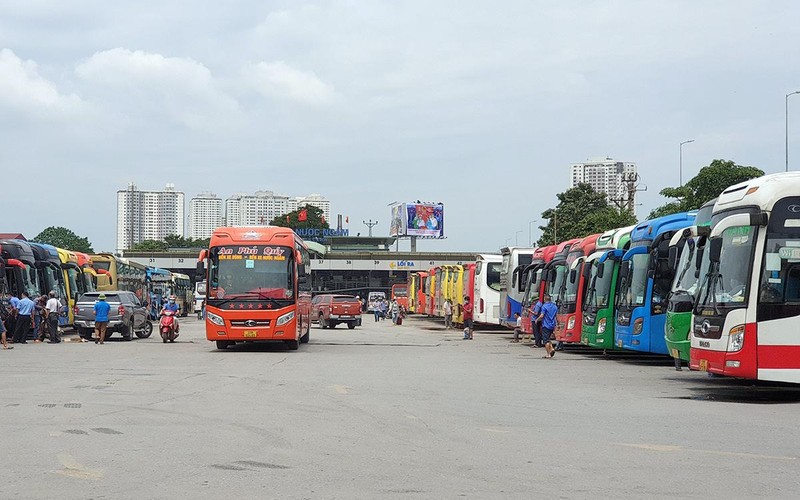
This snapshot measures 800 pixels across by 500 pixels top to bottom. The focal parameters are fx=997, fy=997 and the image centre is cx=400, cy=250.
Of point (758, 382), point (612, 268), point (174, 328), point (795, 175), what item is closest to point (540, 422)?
point (795, 175)

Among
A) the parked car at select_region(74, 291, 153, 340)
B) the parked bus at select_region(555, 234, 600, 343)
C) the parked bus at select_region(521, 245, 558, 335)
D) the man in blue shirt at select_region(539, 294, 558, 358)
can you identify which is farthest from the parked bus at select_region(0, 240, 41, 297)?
the parked bus at select_region(555, 234, 600, 343)

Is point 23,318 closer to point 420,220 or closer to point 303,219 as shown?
point 420,220

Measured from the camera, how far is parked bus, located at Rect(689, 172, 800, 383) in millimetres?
14711

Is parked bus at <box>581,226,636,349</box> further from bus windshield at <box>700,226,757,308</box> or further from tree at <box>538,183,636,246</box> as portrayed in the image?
tree at <box>538,183,636,246</box>

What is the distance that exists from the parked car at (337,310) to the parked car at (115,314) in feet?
46.3

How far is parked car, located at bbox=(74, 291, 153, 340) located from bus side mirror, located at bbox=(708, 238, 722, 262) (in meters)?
22.8

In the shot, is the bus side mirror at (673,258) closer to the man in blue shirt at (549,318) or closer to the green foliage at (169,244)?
the man in blue shirt at (549,318)

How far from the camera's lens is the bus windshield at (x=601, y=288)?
25.1 m

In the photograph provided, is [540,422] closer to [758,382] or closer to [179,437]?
[179,437]

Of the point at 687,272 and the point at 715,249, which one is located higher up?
the point at 715,249

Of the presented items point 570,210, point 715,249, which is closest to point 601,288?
point 715,249

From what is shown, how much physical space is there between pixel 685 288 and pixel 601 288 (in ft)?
26.2

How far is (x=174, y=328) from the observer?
1323 inches

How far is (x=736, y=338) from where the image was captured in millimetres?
14906
